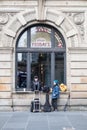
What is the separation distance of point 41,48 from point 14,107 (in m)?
3.79

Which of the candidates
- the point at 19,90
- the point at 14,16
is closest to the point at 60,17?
the point at 14,16

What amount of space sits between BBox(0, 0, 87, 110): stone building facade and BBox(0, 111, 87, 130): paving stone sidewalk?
1.02 meters

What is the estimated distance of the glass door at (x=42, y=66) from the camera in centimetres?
2545

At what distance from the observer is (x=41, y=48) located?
1000 inches

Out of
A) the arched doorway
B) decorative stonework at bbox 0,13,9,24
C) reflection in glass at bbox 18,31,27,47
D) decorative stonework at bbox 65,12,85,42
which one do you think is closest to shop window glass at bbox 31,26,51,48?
the arched doorway

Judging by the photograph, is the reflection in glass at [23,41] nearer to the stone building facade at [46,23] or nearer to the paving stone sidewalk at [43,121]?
the stone building facade at [46,23]

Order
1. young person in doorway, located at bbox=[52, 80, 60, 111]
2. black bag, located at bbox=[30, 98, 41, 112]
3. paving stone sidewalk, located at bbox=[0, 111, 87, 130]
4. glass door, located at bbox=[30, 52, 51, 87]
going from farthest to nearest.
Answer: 1. glass door, located at bbox=[30, 52, 51, 87]
2. young person in doorway, located at bbox=[52, 80, 60, 111]
3. black bag, located at bbox=[30, 98, 41, 112]
4. paving stone sidewalk, located at bbox=[0, 111, 87, 130]

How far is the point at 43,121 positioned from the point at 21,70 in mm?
6125

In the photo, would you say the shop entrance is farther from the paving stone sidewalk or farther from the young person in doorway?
the paving stone sidewalk

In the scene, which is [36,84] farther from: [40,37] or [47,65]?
[40,37]

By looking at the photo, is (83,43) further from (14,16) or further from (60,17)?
(14,16)

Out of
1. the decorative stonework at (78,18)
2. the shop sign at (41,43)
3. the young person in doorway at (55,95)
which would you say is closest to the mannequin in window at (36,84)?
the young person in doorway at (55,95)

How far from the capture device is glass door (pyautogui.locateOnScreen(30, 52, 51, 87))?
83.5 feet

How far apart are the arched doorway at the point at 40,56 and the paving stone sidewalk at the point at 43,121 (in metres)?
2.43
